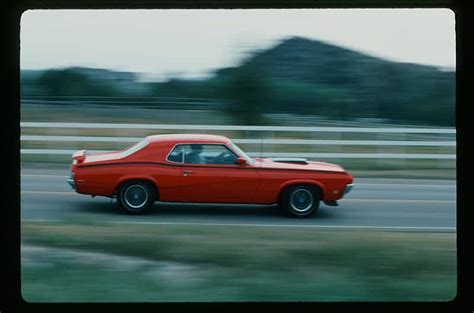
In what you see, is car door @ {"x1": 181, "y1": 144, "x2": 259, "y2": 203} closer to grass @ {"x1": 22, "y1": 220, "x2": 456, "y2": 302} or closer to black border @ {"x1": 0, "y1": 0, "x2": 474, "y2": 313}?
grass @ {"x1": 22, "y1": 220, "x2": 456, "y2": 302}

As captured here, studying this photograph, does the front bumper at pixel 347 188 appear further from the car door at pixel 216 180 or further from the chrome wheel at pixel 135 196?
the chrome wheel at pixel 135 196

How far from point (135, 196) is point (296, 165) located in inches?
58.4

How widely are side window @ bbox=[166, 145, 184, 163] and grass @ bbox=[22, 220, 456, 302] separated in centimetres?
105

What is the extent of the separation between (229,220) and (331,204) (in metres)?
1.10

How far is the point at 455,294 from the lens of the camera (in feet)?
14.1

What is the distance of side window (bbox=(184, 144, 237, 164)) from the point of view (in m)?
6.15

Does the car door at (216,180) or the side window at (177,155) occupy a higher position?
the side window at (177,155)

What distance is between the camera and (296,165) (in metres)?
6.40

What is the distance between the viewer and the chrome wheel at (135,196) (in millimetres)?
6283

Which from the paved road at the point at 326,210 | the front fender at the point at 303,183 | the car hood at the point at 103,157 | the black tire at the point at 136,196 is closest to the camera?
the paved road at the point at 326,210

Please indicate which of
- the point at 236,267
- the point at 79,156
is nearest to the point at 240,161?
the point at 79,156

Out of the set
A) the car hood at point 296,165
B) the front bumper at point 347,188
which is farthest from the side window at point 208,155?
the front bumper at point 347,188

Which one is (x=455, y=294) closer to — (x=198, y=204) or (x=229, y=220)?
(x=229, y=220)
